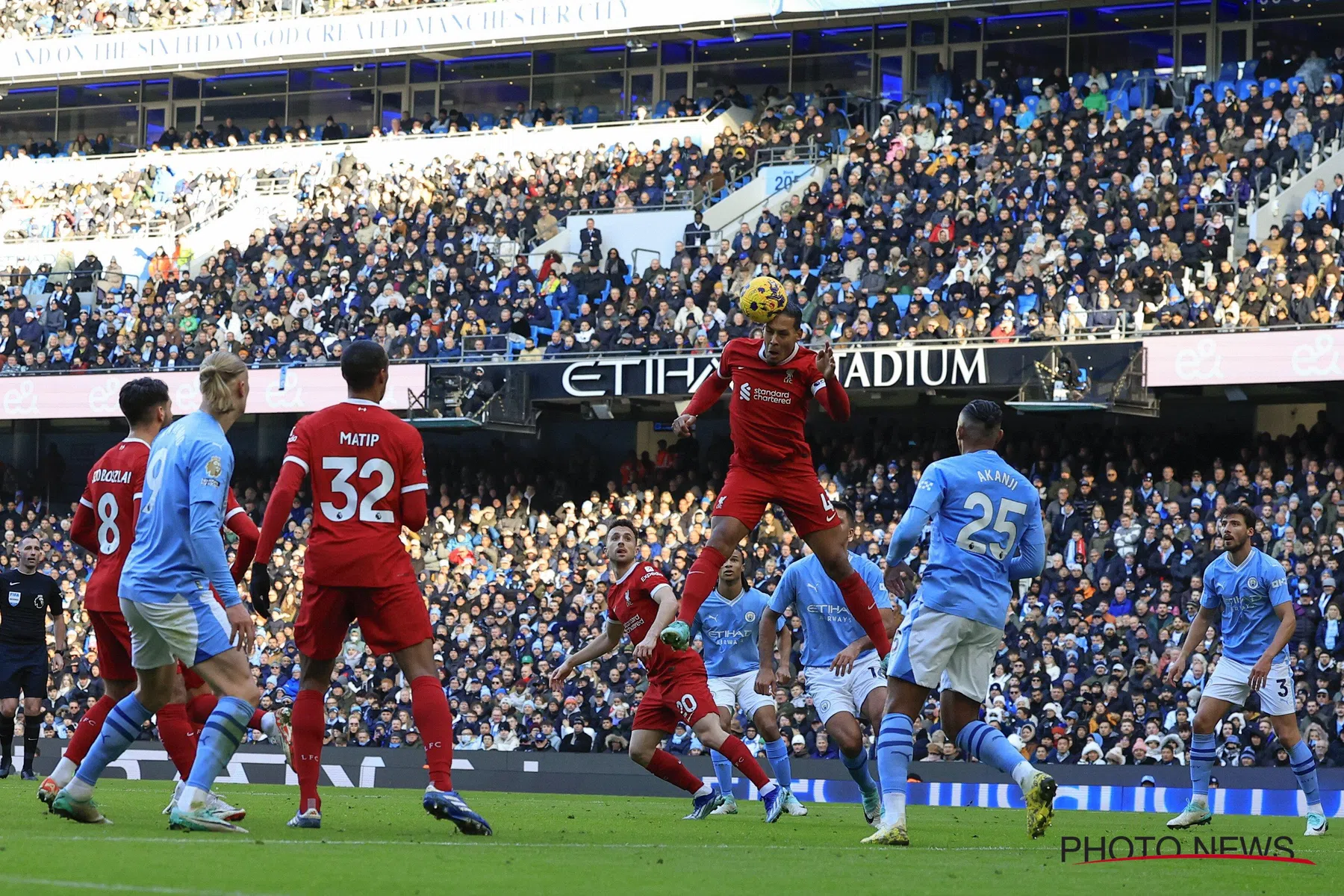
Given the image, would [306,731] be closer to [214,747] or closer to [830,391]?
[214,747]

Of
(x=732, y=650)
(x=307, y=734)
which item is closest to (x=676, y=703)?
(x=732, y=650)

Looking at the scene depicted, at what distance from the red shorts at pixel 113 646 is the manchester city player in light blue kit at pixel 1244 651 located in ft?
24.9

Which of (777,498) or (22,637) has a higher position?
(777,498)

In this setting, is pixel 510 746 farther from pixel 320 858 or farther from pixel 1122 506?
pixel 320 858

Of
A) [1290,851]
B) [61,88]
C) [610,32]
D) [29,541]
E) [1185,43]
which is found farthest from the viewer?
[61,88]

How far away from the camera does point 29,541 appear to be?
17859 mm

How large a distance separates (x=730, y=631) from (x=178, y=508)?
7736 millimetres

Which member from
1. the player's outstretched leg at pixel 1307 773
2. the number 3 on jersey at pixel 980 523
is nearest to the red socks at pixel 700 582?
the number 3 on jersey at pixel 980 523

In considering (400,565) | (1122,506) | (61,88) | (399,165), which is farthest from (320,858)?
(61,88)

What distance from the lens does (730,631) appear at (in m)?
16.4

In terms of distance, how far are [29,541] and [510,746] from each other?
965cm

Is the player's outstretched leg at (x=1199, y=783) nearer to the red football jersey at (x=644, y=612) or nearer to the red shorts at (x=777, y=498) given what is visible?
the red football jersey at (x=644, y=612)

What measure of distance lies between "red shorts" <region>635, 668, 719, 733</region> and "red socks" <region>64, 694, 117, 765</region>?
13.1 feet

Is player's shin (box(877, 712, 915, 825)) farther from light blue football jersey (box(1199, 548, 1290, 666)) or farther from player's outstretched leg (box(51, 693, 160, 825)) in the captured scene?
light blue football jersey (box(1199, 548, 1290, 666))
